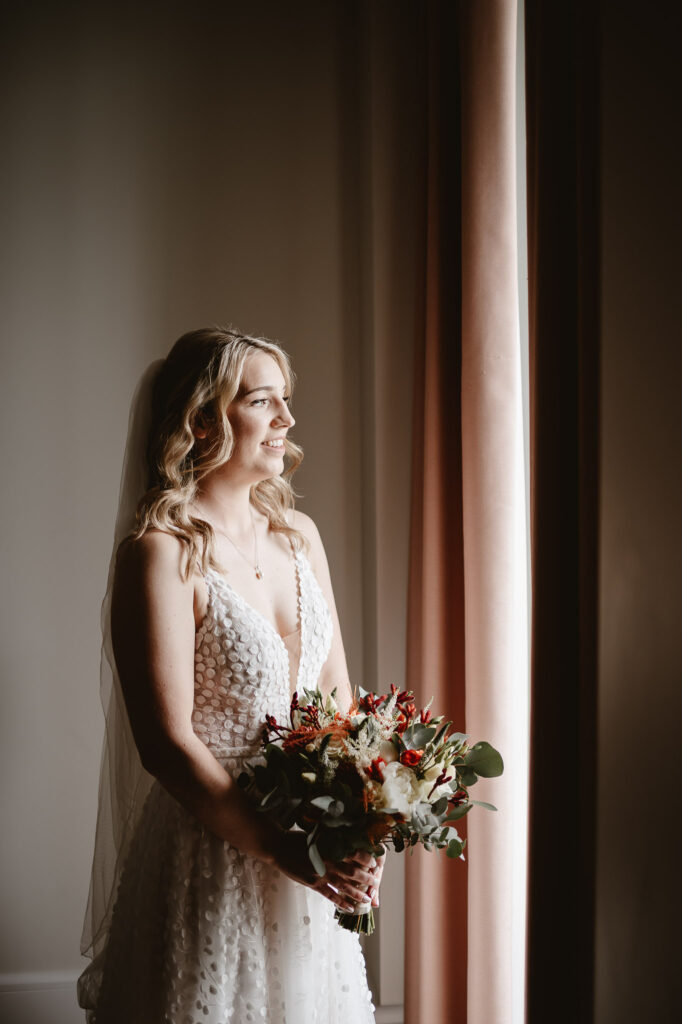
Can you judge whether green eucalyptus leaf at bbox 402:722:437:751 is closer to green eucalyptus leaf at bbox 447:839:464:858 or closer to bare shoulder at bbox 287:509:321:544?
green eucalyptus leaf at bbox 447:839:464:858

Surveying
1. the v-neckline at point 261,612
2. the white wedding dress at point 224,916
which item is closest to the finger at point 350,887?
the white wedding dress at point 224,916

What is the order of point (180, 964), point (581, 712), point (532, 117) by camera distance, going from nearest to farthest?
point (581, 712)
point (532, 117)
point (180, 964)

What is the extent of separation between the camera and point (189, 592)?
65.4 inches

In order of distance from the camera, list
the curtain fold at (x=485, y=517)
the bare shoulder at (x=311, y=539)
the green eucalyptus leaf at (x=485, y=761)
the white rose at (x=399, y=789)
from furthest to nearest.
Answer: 1. the bare shoulder at (x=311, y=539)
2. the curtain fold at (x=485, y=517)
3. the green eucalyptus leaf at (x=485, y=761)
4. the white rose at (x=399, y=789)

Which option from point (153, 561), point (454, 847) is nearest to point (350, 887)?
point (454, 847)

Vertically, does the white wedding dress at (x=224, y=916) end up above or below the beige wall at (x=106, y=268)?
below

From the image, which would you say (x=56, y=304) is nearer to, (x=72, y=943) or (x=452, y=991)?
(x=72, y=943)

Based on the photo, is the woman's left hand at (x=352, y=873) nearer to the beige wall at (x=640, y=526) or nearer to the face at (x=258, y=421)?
the beige wall at (x=640, y=526)

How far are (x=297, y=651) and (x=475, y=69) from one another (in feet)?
4.65

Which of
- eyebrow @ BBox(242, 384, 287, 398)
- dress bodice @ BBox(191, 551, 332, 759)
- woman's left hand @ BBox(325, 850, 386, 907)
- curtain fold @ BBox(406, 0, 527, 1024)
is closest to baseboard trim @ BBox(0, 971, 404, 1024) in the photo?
curtain fold @ BBox(406, 0, 527, 1024)

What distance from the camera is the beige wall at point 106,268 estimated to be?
2607 millimetres

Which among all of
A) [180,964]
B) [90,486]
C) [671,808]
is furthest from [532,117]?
[90,486]

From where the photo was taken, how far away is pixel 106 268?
8.66 ft

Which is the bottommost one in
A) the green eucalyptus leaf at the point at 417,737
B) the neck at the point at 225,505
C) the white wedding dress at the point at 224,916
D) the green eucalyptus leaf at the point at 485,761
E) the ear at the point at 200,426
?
the white wedding dress at the point at 224,916
